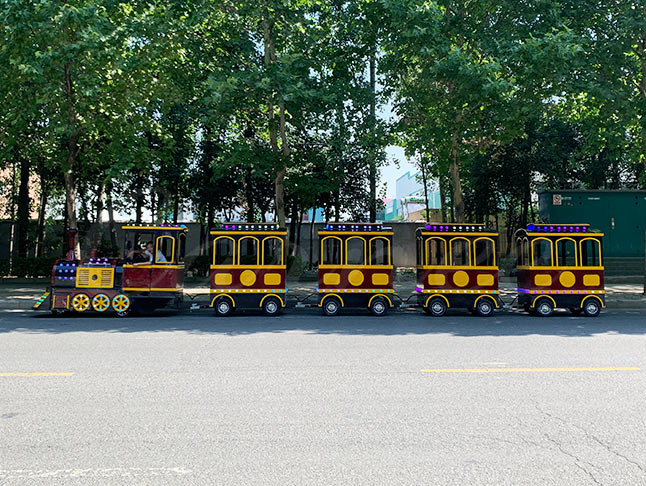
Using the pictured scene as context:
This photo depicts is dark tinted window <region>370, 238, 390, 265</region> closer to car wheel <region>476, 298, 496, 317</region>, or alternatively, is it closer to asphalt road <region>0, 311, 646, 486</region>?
car wheel <region>476, 298, 496, 317</region>

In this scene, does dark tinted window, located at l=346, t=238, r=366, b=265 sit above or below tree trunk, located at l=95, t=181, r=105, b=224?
below

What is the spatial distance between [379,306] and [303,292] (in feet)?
15.1

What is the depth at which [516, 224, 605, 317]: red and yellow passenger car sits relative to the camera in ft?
47.2

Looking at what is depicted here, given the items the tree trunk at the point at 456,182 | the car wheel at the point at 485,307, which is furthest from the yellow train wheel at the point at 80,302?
the tree trunk at the point at 456,182

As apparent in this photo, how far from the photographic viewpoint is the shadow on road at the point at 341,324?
36.9 ft

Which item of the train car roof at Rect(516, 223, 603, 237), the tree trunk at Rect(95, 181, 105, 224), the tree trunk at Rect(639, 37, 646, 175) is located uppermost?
the tree trunk at Rect(639, 37, 646, 175)

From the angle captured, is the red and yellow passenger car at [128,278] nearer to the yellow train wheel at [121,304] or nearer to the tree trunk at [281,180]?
the yellow train wheel at [121,304]

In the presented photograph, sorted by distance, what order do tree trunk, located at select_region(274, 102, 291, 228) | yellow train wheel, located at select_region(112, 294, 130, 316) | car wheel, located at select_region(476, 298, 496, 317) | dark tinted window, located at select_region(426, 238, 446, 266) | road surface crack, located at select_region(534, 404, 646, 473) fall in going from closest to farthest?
road surface crack, located at select_region(534, 404, 646, 473), yellow train wheel, located at select_region(112, 294, 130, 316), car wheel, located at select_region(476, 298, 496, 317), dark tinted window, located at select_region(426, 238, 446, 266), tree trunk, located at select_region(274, 102, 291, 228)

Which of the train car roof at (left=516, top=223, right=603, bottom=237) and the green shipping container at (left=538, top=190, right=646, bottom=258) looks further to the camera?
the green shipping container at (left=538, top=190, right=646, bottom=258)

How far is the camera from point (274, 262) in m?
15.1

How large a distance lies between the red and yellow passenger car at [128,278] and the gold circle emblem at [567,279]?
10495 mm

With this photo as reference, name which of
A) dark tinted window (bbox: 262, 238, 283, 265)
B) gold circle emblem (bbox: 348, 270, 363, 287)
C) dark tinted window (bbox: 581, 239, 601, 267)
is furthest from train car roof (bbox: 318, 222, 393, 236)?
dark tinted window (bbox: 581, 239, 601, 267)

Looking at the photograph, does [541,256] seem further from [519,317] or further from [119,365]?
[119,365]

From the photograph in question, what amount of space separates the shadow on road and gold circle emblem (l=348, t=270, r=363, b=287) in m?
0.89
